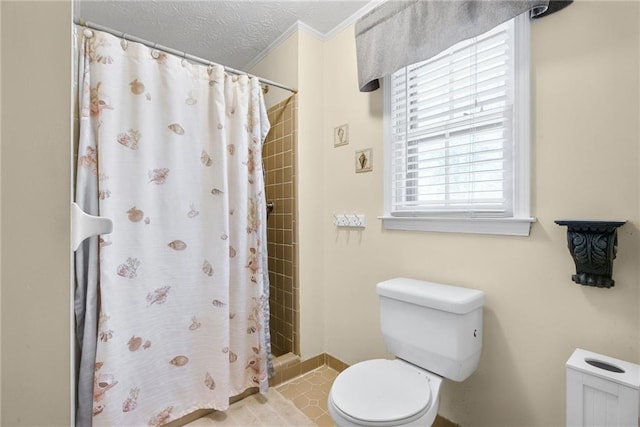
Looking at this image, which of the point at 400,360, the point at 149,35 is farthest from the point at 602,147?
the point at 149,35

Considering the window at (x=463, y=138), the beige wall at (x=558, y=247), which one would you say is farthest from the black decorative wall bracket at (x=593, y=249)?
the window at (x=463, y=138)

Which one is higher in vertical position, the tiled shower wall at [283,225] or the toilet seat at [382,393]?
the tiled shower wall at [283,225]

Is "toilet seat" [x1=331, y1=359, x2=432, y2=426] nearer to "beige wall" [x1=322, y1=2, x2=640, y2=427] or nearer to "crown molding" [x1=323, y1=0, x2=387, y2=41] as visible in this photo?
"beige wall" [x1=322, y1=2, x2=640, y2=427]

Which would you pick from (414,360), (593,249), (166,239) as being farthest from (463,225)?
(166,239)

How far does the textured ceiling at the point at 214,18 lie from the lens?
179 cm

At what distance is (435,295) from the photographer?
4.22ft

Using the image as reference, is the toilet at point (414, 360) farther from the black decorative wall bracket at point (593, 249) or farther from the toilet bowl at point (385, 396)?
the black decorative wall bracket at point (593, 249)

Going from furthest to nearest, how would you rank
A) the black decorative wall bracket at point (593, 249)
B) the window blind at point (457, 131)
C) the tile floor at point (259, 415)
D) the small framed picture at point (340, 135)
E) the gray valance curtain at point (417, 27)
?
the small framed picture at point (340, 135) → the tile floor at point (259, 415) → the window blind at point (457, 131) → the gray valance curtain at point (417, 27) → the black decorative wall bracket at point (593, 249)

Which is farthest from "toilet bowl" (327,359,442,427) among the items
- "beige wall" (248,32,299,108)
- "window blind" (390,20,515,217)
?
"beige wall" (248,32,299,108)

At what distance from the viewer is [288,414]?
1605mm

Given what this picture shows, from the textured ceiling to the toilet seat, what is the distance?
198cm

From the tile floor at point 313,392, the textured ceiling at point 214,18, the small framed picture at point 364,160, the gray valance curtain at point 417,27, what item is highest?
the textured ceiling at point 214,18

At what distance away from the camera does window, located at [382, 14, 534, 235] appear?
4.07 feet

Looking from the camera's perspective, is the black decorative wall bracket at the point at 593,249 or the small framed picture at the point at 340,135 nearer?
the black decorative wall bracket at the point at 593,249
